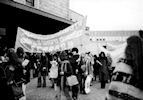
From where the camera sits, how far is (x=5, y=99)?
4.46 meters

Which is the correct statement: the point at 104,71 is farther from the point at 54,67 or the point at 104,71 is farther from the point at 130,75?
the point at 130,75

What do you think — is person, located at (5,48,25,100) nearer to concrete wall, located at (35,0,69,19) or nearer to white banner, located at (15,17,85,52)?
white banner, located at (15,17,85,52)

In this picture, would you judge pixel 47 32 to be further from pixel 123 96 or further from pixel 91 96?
pixel 123 96

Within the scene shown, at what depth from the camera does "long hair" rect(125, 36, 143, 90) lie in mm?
2637

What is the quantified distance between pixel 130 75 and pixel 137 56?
298mm

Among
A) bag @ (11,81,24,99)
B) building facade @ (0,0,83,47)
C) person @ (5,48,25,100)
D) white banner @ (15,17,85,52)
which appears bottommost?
bag @ (11,81,24,99)

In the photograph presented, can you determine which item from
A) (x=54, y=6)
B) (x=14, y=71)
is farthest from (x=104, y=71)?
(x=54, y=6)

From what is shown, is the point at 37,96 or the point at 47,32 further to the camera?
the point at 47,32

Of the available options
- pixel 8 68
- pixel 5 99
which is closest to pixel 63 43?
pixel 8 68

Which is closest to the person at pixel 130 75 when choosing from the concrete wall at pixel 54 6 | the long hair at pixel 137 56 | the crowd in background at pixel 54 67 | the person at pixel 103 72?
the long hair at pixel 137 56

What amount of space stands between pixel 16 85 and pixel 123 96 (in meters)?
3.05

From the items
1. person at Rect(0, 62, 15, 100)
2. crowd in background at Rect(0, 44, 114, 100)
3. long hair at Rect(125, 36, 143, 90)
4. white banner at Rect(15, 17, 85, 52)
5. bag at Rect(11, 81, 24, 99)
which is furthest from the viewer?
white banner at Rect(15, 17, 85, 52)

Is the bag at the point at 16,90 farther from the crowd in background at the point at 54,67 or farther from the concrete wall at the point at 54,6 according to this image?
the concrete wall at the point at 54,6

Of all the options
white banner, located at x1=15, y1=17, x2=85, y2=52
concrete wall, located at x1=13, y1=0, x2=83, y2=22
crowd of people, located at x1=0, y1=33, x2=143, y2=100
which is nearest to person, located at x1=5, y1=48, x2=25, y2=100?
Answer: crowd of people, located at x1=0, y1=33, x2=143, y2=100
